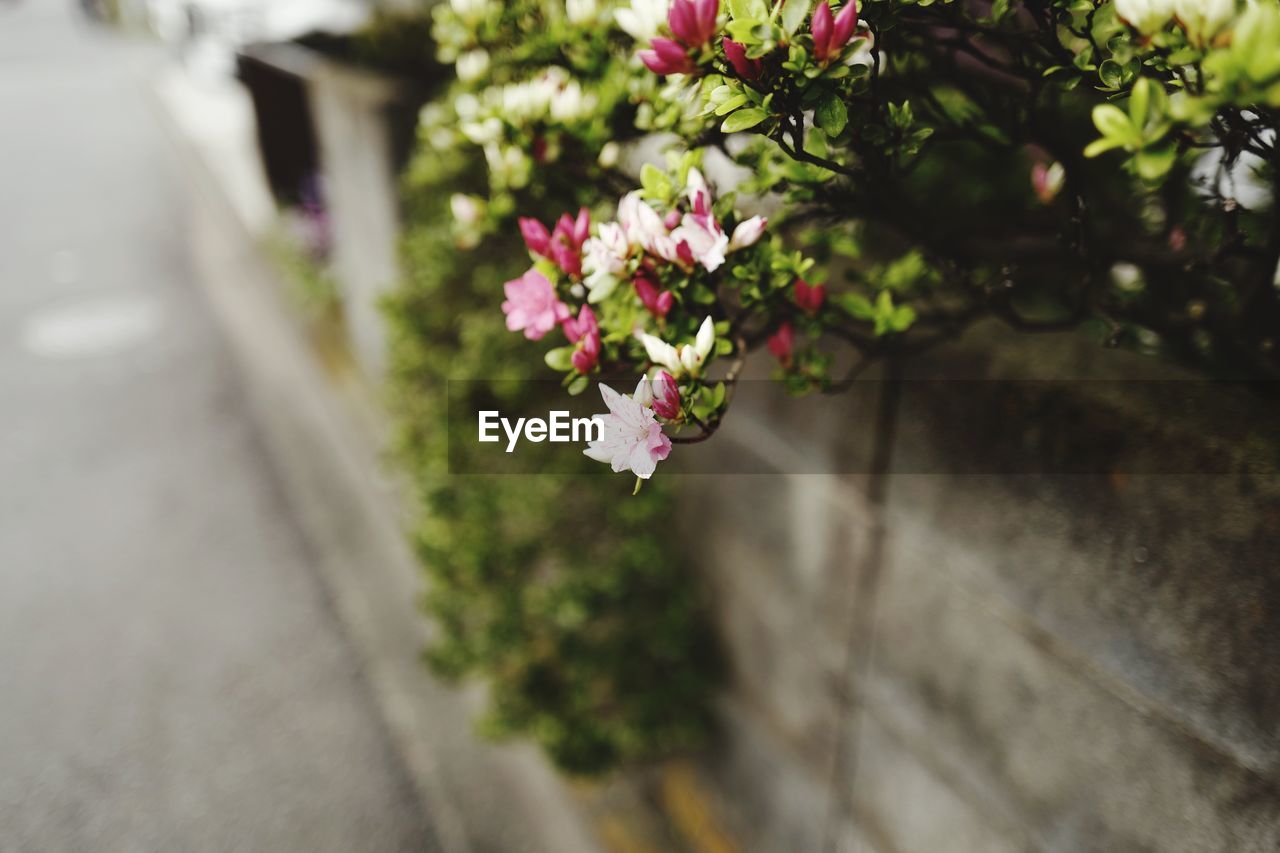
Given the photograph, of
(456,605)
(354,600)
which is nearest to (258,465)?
(354,600)

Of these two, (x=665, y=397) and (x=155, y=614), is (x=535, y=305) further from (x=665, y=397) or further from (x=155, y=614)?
(x=155, y=614)

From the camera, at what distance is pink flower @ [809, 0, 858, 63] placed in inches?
39.4

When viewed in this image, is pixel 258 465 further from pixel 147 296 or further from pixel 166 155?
pixel 166 155

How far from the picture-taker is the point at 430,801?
145 inches

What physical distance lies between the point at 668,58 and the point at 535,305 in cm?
44

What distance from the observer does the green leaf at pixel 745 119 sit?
108 centimetres

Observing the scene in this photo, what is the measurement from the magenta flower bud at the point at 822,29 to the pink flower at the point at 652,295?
39 cm

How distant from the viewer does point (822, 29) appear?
1.02 meters

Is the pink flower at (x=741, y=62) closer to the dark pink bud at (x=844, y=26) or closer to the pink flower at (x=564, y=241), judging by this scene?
the dark pink bud at (x=844, y=26)

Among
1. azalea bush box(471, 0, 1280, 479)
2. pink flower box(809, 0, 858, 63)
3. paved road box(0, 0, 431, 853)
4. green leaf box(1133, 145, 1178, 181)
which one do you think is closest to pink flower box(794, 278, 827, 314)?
azalea bush box(471, 0, 1280, 479)

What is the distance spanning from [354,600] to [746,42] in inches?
171

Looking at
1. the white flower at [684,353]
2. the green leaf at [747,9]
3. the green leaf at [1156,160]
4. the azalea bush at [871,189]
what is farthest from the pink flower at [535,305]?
the green leaf at [1156,160]

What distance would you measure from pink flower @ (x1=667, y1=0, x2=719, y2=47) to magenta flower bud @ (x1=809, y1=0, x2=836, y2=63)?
15 cm

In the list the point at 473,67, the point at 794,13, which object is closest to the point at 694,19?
the point at 794,13
